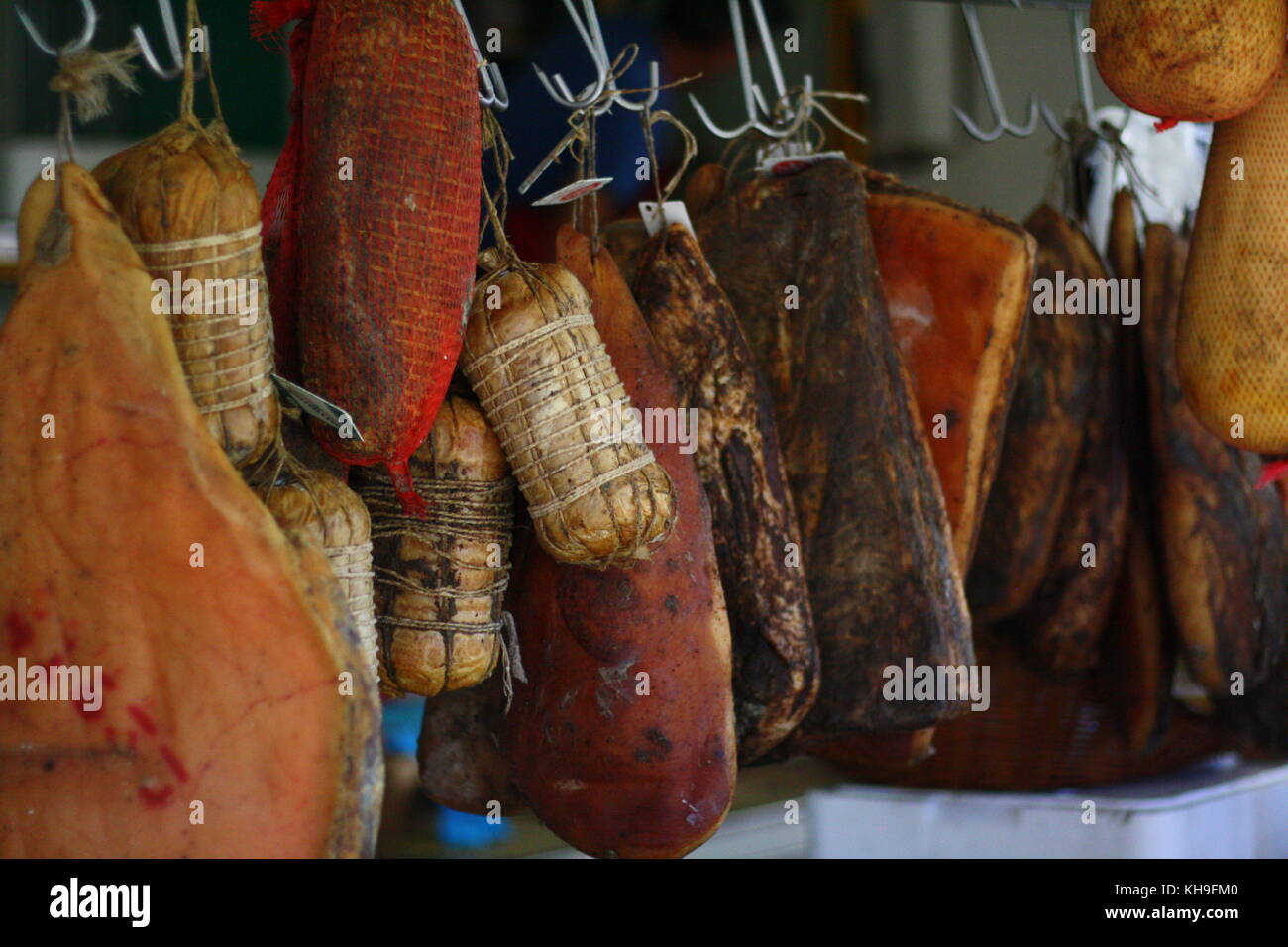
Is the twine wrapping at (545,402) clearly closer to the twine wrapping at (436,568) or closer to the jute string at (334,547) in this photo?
the twine wrapping at (436,568)

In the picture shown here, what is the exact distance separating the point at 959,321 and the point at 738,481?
1.41 feet

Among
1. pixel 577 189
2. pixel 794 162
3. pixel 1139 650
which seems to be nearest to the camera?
pixel 577 189

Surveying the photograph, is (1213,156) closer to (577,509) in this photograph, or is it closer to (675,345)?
(675,345)

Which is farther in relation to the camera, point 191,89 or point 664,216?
point 664,216

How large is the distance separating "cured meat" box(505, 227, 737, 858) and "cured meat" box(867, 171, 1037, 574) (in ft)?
1.51

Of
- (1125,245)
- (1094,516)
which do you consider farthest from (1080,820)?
(1125,245)

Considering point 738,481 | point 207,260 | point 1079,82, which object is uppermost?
point 1079,82

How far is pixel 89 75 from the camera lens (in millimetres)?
1030

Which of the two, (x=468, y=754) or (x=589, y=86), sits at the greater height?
(x=589, y=86)

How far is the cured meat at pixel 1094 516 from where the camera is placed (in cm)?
203

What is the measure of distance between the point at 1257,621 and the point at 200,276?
1682 mm

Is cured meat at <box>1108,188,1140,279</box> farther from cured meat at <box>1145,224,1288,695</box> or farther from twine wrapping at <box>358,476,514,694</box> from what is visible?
twine wrapping at <box>358,476,514,694</box>

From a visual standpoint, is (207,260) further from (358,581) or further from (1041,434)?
(1041,434)

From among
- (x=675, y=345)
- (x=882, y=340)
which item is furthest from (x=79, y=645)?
(x=882, y=340)
